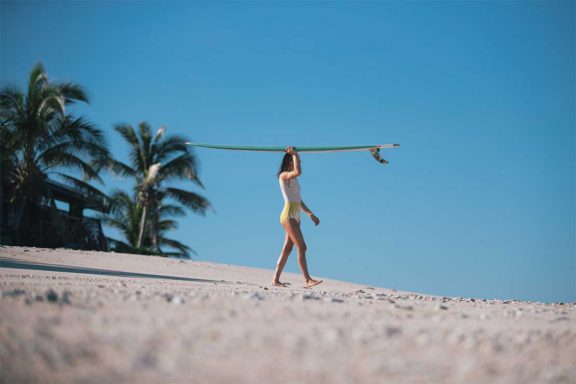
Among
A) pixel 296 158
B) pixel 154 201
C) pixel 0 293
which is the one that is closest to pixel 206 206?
pixel 154 201

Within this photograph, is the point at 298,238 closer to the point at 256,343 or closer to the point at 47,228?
the point at 256,343

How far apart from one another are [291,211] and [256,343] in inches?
244

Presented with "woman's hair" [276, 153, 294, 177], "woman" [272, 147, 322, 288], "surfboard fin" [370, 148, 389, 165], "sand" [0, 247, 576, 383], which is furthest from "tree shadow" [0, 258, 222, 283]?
"sand" [0, 247, 576, 383]

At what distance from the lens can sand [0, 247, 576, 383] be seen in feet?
7.29

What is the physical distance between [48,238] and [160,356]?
23787 millimetres

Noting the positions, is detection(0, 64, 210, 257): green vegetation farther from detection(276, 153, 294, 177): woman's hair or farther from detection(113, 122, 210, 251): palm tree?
detection(276, 153, 294, 177): woman's hair

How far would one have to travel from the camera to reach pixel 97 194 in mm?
25641

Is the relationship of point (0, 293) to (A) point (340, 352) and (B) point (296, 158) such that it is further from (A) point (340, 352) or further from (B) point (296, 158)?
(B) point (296, 158)

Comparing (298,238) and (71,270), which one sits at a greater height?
(298,238)

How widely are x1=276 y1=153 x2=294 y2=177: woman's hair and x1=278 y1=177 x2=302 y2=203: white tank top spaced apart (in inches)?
7.4

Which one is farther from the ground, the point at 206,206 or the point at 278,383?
the point at 206,206

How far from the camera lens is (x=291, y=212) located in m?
8.85

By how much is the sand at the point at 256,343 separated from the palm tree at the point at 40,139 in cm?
2050

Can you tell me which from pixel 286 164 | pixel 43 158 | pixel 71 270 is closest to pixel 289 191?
pixel 286 164
